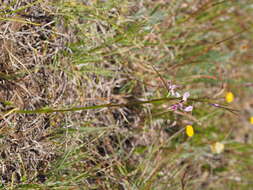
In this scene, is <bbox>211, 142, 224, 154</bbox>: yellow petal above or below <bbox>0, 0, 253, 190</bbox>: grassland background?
below

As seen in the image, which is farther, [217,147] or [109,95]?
[217,147]

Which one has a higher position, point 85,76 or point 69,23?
point 69,23

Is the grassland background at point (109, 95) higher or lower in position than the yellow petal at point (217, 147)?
higher

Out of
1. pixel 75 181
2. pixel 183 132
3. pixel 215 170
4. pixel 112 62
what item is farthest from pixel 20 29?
pixel 215 170

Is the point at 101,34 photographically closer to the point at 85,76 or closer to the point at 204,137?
the point at 85,76

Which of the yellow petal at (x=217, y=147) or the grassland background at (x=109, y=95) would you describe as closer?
the grassland background at (x=109, y=95)

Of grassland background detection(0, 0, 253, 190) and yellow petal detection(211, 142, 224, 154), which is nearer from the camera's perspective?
grassland background detection(0, 0, 253, 190)

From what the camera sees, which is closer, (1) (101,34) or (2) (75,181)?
(2) (75,181)

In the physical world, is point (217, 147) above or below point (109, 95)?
below
